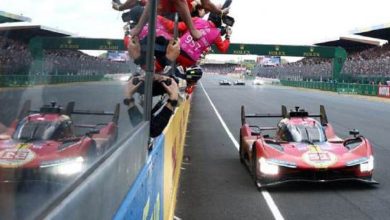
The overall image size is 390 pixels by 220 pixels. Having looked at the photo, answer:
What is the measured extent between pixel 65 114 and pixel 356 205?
625cm

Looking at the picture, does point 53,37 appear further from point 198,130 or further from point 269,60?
point 269,60

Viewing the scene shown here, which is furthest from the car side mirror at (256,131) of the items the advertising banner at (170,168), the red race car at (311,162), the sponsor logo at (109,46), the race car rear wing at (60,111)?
the race car rear wing at (60,111)

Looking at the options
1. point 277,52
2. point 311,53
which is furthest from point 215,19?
point 277,52

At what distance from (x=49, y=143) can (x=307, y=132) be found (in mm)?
8017

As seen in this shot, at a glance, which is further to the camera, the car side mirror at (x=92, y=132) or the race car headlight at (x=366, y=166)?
the race car headlight at (x=366, y=166)

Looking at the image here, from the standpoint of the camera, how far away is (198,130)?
19.3 meters

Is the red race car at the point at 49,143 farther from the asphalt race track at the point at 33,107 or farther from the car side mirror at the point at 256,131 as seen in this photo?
the car side mirror at the point at 256,131

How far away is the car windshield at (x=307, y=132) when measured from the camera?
9398mm

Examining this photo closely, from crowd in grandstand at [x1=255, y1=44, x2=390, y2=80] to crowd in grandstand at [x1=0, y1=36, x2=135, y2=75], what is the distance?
156 ft

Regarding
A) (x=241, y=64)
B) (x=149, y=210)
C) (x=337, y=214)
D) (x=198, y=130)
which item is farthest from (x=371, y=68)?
(x=241, y=64)

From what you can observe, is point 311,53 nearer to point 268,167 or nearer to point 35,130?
point 268,167

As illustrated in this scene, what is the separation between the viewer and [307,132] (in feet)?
31.2

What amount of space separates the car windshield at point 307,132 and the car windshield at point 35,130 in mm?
7742

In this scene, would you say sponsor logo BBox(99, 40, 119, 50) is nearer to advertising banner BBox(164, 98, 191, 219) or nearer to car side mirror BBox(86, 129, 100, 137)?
car side mirror BBox(86, 129, 100, 137)
